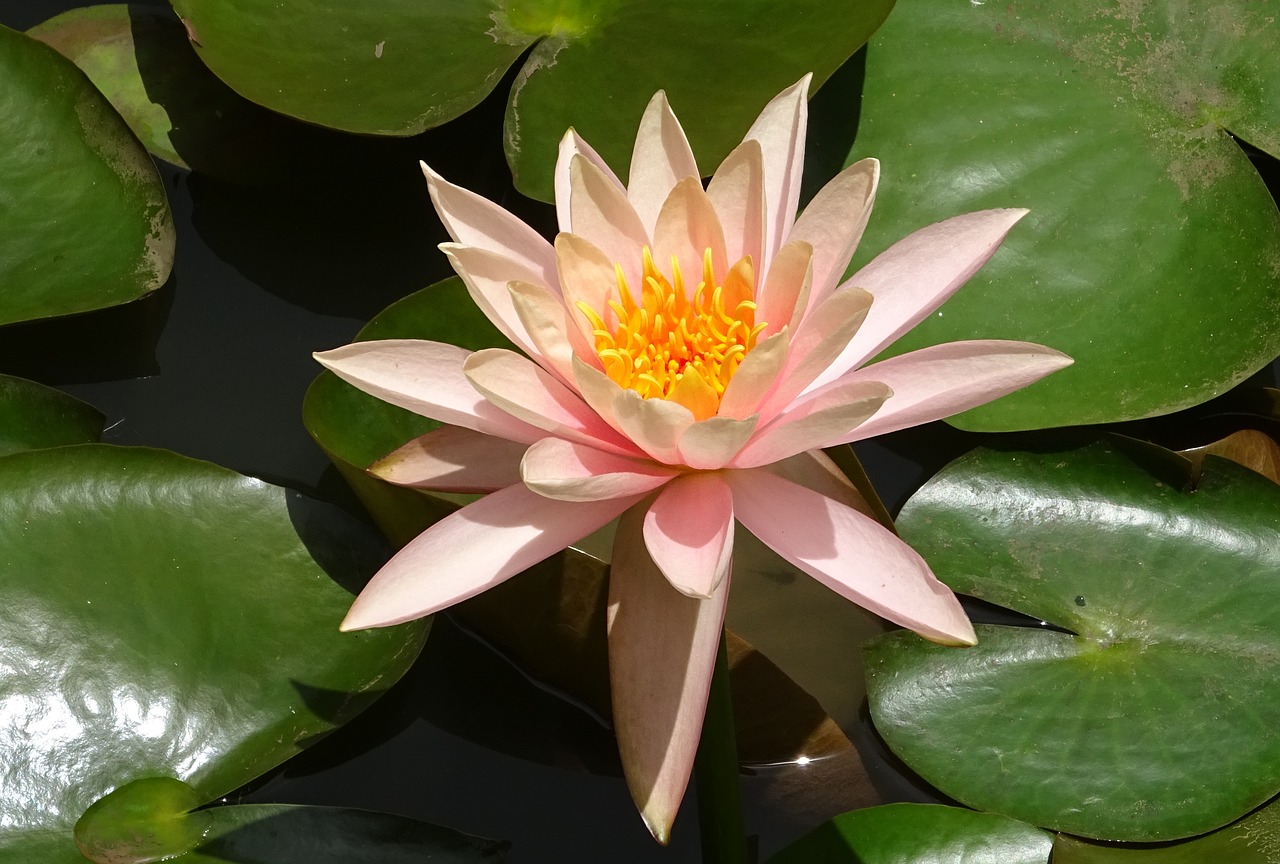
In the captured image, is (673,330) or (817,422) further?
(673,330)

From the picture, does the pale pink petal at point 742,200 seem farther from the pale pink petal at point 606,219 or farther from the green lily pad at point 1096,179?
the green lily pad at point 1096,179

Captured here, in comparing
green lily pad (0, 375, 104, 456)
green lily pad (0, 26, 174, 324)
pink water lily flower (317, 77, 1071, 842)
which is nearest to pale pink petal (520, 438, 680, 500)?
pink water lily flower (317, 77, 1071, 842)

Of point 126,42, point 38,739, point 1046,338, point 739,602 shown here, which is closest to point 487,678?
point 739,602

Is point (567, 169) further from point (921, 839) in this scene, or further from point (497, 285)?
point (921, 839)

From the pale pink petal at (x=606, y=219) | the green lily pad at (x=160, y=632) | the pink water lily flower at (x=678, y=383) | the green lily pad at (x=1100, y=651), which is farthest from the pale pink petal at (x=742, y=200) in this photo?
the green lily pad at (x=160, y=632)

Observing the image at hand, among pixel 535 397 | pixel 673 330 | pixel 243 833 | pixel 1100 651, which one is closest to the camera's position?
pixel 535 397

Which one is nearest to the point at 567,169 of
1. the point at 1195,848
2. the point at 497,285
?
the point at 497,285
